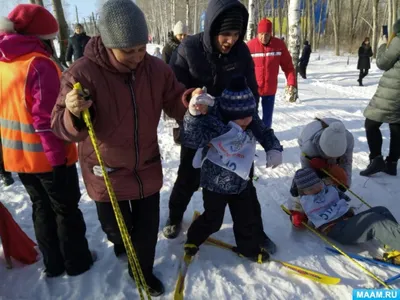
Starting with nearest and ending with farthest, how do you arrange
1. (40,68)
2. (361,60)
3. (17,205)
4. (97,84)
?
(97,84) < (40,68) < (17,205) < (361,60)

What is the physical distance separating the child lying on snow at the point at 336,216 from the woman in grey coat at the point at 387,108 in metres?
1.36

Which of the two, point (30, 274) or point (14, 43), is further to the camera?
point (30, 274)

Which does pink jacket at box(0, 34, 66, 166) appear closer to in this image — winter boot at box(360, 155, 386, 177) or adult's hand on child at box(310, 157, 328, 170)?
adult's hand on child at box(310, 157, 328, 170)

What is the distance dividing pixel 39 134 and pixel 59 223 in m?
0.68

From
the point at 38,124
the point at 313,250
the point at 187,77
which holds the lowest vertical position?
the point at 313,250

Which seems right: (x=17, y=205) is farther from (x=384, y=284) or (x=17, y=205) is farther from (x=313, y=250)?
(x=384, y=284)

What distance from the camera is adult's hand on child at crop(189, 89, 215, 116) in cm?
175

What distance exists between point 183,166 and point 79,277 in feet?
3.80

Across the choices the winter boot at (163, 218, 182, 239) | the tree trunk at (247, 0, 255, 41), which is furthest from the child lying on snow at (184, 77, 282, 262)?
the tree trunk at (247, 0, 255, 41)

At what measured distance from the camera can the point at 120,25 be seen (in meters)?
1.61

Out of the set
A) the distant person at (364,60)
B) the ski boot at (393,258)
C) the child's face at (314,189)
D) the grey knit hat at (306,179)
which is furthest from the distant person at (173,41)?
the distant person at (364,60)

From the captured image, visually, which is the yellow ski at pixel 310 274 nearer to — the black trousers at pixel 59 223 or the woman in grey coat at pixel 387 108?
the black trousers at pixel 59 223

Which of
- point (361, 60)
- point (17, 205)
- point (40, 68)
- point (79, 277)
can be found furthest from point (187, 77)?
point (361, 60)

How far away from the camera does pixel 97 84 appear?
5.71 ft
